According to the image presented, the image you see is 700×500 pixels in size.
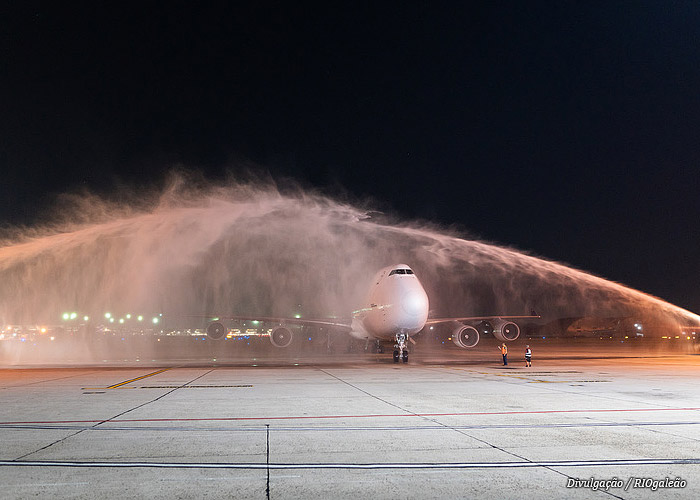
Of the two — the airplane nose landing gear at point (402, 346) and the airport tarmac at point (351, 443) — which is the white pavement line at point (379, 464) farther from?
the airplane nose landing gear at point (402, 346)

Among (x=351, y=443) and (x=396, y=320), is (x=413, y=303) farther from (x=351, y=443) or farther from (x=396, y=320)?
(x=351, y=443)

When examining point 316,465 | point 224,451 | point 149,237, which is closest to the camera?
point 316,465

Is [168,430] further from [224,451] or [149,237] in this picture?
[149,237]

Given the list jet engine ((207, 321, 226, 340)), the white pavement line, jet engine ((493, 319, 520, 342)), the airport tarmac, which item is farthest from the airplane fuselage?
the white pavement line

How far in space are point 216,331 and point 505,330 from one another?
22.9 m

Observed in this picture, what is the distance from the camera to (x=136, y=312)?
47.9 metres

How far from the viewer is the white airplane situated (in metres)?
31.4

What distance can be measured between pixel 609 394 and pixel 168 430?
39.9 feet

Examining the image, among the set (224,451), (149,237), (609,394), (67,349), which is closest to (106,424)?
(224,451)

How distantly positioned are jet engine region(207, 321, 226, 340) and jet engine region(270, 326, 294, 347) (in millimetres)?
4062

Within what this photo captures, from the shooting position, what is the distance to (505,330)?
4197cm

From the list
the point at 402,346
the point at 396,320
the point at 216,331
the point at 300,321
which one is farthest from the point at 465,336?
the point at 216,331

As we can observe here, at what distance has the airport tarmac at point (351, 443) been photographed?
6223mm

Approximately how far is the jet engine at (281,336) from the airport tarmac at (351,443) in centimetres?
2671
